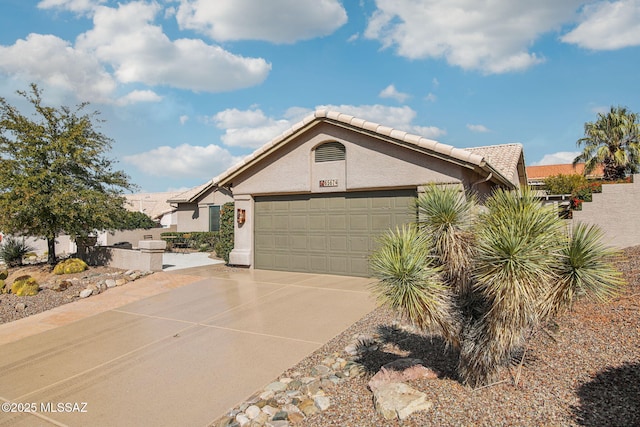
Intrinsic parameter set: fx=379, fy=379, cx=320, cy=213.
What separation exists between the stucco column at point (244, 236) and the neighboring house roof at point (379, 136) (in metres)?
0.93

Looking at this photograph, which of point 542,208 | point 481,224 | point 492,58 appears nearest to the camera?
point 542,208

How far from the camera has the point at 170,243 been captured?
22797 mm

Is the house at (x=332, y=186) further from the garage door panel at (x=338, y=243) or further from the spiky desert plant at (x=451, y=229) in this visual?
the spiky desert plant at (x=451, y=229)

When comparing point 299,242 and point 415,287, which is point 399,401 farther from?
point 299,242

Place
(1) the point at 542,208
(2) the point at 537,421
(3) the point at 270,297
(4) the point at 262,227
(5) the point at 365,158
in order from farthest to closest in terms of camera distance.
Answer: (4) the point at 262,227
(5) the point at 365,158
(3) the point at 270,297
(1) the point at 542,208
(2) the point at 537,421

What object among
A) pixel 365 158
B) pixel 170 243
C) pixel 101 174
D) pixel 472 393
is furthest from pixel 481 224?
pixel 170 243

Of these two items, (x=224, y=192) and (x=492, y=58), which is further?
(x=224, y=192)

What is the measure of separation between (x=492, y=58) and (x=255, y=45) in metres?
8.82

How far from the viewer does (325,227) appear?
468 inches

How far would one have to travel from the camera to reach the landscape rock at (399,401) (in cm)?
365

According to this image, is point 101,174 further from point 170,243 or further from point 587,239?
point 587,239

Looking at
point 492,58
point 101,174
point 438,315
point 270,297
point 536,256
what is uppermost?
point 492,58

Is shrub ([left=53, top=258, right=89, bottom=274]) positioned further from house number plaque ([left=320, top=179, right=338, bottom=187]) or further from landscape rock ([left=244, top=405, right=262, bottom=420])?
landscape rock ([left=244, top=405, right=262, bottom=420])

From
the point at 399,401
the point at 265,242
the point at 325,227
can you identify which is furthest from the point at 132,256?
the point at 399,401
